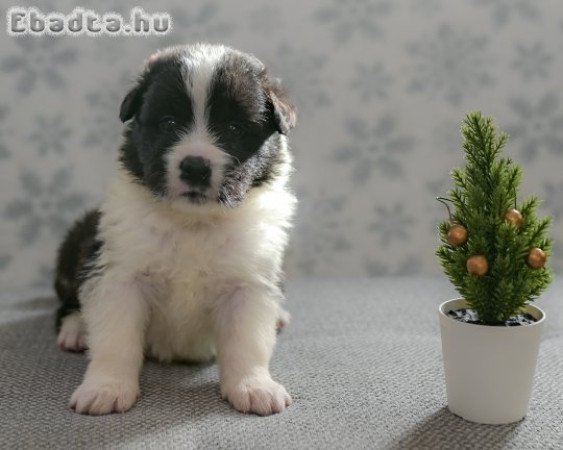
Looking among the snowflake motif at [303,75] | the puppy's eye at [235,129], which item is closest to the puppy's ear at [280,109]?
the puppy's eye at [235,129]

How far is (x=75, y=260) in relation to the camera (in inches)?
116

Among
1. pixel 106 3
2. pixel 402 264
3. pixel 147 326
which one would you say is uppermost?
pixel 106 3

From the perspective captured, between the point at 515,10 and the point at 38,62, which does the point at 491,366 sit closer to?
the point at 515,10

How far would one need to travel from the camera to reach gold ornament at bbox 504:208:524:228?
6.86ft

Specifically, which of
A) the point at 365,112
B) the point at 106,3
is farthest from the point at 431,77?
the point at 106,3

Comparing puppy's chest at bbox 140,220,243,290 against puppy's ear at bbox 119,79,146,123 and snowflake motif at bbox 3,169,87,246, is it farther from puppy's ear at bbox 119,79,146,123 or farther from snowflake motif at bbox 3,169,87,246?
snowflake motif at bbox 3,169,87,246

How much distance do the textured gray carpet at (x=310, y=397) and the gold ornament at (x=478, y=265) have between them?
407mm

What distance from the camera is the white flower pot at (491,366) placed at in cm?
206

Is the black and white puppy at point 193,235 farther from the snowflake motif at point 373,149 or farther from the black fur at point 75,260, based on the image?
the snowflake motif at point 373,149

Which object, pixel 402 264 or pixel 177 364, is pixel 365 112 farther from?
pixel 177 364

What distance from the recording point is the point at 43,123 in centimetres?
365

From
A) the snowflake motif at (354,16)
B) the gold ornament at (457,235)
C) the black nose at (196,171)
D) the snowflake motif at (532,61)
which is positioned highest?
the snowflake motif at (354,16)

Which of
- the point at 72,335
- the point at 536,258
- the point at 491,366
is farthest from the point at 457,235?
the point at 72,335

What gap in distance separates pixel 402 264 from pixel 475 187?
6.35 ft
